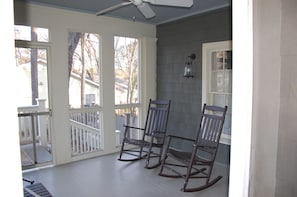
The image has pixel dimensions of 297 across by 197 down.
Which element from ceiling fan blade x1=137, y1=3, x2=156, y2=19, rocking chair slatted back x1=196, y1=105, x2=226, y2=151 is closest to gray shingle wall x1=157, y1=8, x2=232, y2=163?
rocking chair slatted back x1=196, y1=105, x2=226, y2=151

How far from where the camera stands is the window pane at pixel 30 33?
3.69m

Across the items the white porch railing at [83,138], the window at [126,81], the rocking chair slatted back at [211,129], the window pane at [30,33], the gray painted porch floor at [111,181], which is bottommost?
the gray painted porch floor at [111,181]

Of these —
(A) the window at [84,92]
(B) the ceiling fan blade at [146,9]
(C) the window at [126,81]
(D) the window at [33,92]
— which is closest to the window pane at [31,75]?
(D) the window at [33,92]

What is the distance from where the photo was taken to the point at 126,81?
16.8ft

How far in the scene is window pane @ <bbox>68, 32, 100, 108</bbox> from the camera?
14.3 ft

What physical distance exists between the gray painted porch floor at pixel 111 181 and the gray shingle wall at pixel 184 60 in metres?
1.09

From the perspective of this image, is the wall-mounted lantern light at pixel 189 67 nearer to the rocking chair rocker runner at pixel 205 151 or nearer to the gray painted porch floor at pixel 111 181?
the rocking chair rocker runner at pixel 205 151

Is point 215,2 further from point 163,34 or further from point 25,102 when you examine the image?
point 25,102

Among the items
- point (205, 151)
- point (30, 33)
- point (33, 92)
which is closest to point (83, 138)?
point (33, 92)

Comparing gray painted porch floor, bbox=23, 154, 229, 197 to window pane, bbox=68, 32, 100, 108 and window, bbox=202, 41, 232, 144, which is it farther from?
window pane, bbox=68, 32, 100, 108

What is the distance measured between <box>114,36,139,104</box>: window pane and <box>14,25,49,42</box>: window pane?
1381mm

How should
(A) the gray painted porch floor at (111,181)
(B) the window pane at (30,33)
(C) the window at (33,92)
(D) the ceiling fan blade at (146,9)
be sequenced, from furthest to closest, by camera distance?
(C) the window at (33,92)
(B) the window pane at (30,33)
(A) the gray painted porch floor at (111,181)
(D) the ceiling fan blade at (146,9)

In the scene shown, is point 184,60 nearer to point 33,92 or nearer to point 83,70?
point 83,70

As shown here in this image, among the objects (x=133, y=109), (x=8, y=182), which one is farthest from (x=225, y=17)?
(x=8, y=182)
